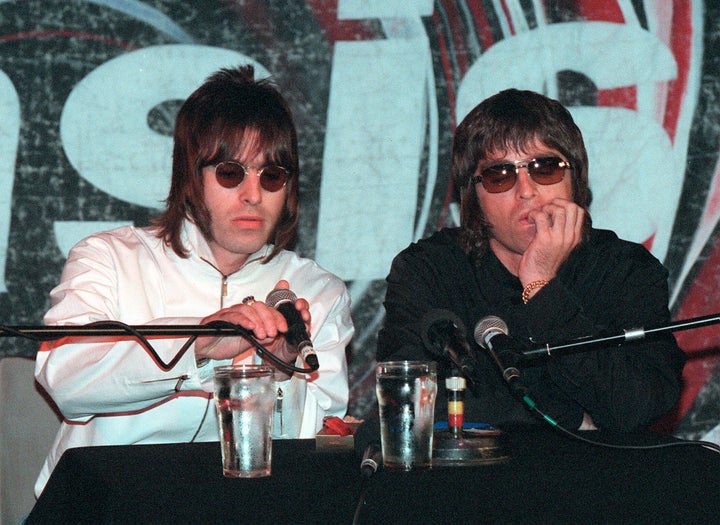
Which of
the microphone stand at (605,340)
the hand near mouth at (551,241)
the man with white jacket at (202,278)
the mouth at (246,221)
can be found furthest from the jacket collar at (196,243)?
the microphone stand at (605,340)

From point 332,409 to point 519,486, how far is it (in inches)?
53.6

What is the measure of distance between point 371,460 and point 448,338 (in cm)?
28

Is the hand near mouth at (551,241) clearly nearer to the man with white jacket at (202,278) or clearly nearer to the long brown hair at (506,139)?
the long brown hair at (506,139)

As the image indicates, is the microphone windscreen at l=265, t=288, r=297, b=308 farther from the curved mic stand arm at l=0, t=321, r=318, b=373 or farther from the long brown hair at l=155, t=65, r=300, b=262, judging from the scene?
the long brown hair at l=155, t=65, r=300, b=262

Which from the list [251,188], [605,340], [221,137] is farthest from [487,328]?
[221,137]

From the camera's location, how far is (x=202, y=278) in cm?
287

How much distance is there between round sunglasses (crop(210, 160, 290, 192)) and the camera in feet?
9.02

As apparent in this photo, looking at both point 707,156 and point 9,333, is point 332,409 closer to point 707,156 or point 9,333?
point 9,333

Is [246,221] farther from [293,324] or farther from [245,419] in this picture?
[245,419]

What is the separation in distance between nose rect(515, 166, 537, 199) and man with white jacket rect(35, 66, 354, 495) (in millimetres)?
681

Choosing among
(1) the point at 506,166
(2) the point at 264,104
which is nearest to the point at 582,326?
(1) the point at 506,166

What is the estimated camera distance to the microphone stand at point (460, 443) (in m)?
1.72

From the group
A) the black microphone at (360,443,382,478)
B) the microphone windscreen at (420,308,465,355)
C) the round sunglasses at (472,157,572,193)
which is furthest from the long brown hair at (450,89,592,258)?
the black microphone at (360,443,382,478)

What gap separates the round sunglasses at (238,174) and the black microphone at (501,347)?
1110 millimetres
